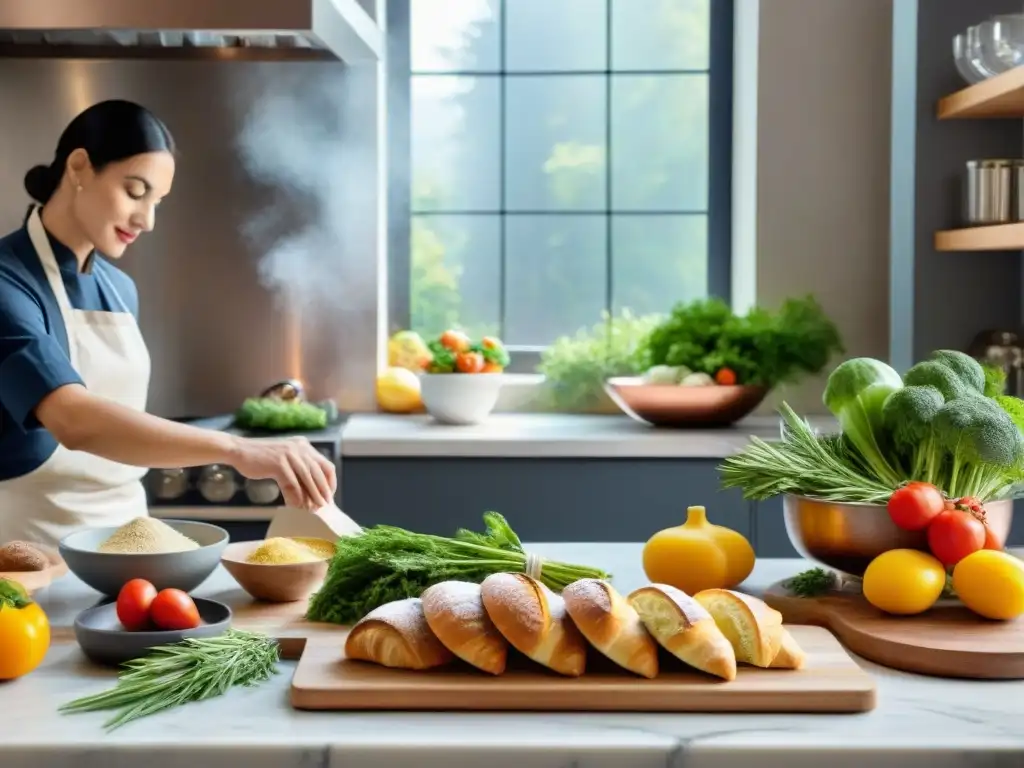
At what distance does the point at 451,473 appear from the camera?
309 cm

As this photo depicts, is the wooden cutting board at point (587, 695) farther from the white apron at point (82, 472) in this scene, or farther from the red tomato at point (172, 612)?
the white apron at point (82, 472)

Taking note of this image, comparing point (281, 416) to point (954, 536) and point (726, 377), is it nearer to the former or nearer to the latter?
point (726, 377)

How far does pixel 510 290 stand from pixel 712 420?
0.90 metres

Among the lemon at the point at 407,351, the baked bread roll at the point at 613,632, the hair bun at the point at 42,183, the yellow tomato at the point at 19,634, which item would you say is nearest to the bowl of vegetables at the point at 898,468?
the baked bread roll at the point at 613,632

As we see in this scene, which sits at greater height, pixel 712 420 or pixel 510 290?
pixel 510 290

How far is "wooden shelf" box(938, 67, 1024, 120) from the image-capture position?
2.88 metres

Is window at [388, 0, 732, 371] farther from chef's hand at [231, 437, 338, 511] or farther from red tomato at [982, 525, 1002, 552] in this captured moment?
red tomato at [982, 525, 1002, 552]

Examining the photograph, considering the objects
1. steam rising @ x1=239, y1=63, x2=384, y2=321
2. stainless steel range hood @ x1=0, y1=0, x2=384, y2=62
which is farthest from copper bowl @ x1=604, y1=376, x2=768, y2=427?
stainless steel range hood @ x1=0, y1=0, x2=384, y2=62

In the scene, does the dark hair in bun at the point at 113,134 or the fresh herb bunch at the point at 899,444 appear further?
the dark hair in bun at the point at 113,134

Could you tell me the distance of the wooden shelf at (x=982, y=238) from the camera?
2896 mm

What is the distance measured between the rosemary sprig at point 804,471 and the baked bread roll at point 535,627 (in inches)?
18.3

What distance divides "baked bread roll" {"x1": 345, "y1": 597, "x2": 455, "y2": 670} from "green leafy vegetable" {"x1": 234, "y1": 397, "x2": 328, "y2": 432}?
1866 millimetres

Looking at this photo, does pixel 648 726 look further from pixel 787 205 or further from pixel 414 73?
pixel 414 73

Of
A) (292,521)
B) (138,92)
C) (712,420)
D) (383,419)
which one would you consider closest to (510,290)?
(383,419)
